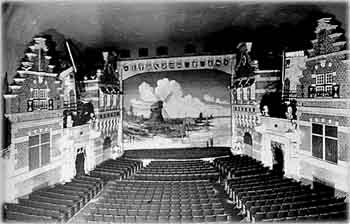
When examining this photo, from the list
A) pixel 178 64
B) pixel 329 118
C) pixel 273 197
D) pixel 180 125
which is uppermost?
pixel 178 64

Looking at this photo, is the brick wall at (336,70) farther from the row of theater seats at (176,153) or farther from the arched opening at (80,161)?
the arched opening at (80,161)

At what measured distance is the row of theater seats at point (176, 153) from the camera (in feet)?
13.0

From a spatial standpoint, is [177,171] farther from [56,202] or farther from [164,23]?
[164,23]

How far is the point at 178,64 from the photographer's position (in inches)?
162

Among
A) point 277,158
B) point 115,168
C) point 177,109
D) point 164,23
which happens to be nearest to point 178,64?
point 177,109

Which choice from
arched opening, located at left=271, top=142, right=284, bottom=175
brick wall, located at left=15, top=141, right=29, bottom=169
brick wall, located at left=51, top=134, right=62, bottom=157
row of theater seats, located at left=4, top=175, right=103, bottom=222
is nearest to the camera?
row of theater seats, located at left=4, top=175, right=103, bottom=222

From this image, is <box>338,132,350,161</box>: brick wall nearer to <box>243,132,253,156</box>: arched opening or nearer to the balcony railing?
<box>243,132,253,156</box>: arched opening

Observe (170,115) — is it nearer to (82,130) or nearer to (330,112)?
(82,130)

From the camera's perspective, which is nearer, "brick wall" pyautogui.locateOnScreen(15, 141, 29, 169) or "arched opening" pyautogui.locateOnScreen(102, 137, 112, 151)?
"brick wall" pyautogui.locateOnScreen(15, 141, 29, 169)

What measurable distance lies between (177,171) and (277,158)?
4.02ft

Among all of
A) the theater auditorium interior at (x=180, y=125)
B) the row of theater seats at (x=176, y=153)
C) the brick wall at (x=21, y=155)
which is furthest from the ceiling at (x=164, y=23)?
the row of theater seats at (x=176, y=153)

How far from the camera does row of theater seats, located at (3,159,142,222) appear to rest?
125 inches

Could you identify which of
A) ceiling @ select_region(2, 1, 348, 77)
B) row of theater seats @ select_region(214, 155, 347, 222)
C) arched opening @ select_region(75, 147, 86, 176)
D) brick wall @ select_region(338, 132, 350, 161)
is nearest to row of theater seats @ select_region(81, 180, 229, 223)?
row of theater seats @ select_region(214, 155, 347, 222)

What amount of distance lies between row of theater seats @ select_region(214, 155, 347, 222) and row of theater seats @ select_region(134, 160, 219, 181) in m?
0.16
